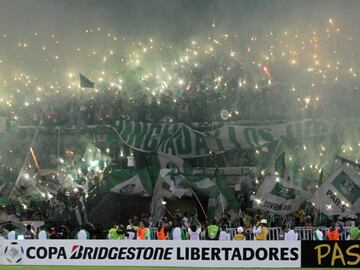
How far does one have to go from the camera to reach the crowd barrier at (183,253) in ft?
62.8

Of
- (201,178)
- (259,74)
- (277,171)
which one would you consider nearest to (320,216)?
(277,171)

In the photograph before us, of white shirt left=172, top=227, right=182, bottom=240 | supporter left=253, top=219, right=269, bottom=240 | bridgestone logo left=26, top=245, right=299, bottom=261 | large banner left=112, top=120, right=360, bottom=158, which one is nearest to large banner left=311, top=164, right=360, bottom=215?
supporter left=253, top=219, right=269, bottom=240

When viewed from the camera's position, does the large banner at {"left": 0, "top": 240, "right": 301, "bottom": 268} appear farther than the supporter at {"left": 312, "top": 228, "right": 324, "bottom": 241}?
No

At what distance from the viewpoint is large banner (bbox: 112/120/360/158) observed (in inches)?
1166

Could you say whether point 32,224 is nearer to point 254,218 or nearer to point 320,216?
point 254,218

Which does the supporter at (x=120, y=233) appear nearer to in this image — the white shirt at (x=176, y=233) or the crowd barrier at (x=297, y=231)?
the white shirt at (x=176, y=233)

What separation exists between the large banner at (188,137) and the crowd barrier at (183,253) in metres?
9.80

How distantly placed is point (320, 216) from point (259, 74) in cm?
1053

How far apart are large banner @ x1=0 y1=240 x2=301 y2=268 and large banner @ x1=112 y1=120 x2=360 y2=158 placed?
977 cm

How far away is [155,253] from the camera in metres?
20.4

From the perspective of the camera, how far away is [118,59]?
41.5 m

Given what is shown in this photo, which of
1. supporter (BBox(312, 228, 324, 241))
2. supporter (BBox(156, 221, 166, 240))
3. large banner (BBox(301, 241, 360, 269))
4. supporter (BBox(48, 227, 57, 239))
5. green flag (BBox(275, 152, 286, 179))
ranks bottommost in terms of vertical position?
supporter (BBox(48, 227, 57, 239))

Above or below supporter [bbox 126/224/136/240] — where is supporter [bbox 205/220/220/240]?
above

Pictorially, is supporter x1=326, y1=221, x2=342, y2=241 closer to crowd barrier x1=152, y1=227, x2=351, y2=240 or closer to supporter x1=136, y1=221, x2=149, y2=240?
crowd barrier x1=152, y1=227, x2=351, y2=240
